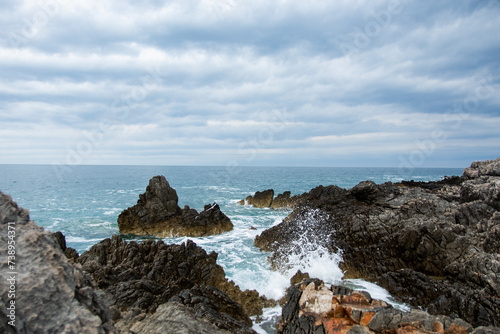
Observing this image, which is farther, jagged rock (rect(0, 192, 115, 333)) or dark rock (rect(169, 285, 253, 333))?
dark rock (rect(169, 285, 253, 333))

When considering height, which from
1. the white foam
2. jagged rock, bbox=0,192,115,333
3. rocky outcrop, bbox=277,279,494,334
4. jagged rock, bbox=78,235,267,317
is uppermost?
jagged rock, bbox=0,192,115,333

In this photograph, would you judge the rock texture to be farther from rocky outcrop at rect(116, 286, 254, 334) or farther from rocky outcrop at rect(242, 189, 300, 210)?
rocky outcrop at rect(242, 189, 300, 210)

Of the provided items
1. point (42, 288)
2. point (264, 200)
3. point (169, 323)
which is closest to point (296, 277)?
point (169, 323)

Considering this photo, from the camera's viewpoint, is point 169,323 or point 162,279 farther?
point 162,279

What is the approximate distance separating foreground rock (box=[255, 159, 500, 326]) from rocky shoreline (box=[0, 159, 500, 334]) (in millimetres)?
58

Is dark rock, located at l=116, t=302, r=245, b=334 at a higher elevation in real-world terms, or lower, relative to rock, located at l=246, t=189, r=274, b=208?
higher

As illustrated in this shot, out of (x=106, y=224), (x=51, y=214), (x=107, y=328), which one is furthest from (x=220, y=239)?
(x=51, y=214)

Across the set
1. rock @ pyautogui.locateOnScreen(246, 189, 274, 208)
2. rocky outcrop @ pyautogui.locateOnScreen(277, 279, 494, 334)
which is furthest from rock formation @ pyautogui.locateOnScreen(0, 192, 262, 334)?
rock @ pyautogui.locateOnScreen(246, 189, 274, 208)

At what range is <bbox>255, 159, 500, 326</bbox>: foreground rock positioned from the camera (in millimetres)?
12000

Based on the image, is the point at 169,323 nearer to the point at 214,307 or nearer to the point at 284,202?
the point at 214,307

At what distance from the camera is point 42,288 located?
320cm

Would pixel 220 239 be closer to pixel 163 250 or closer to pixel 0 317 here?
pixel 163 250

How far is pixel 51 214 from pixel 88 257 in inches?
1089

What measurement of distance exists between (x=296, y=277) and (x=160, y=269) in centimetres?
688
